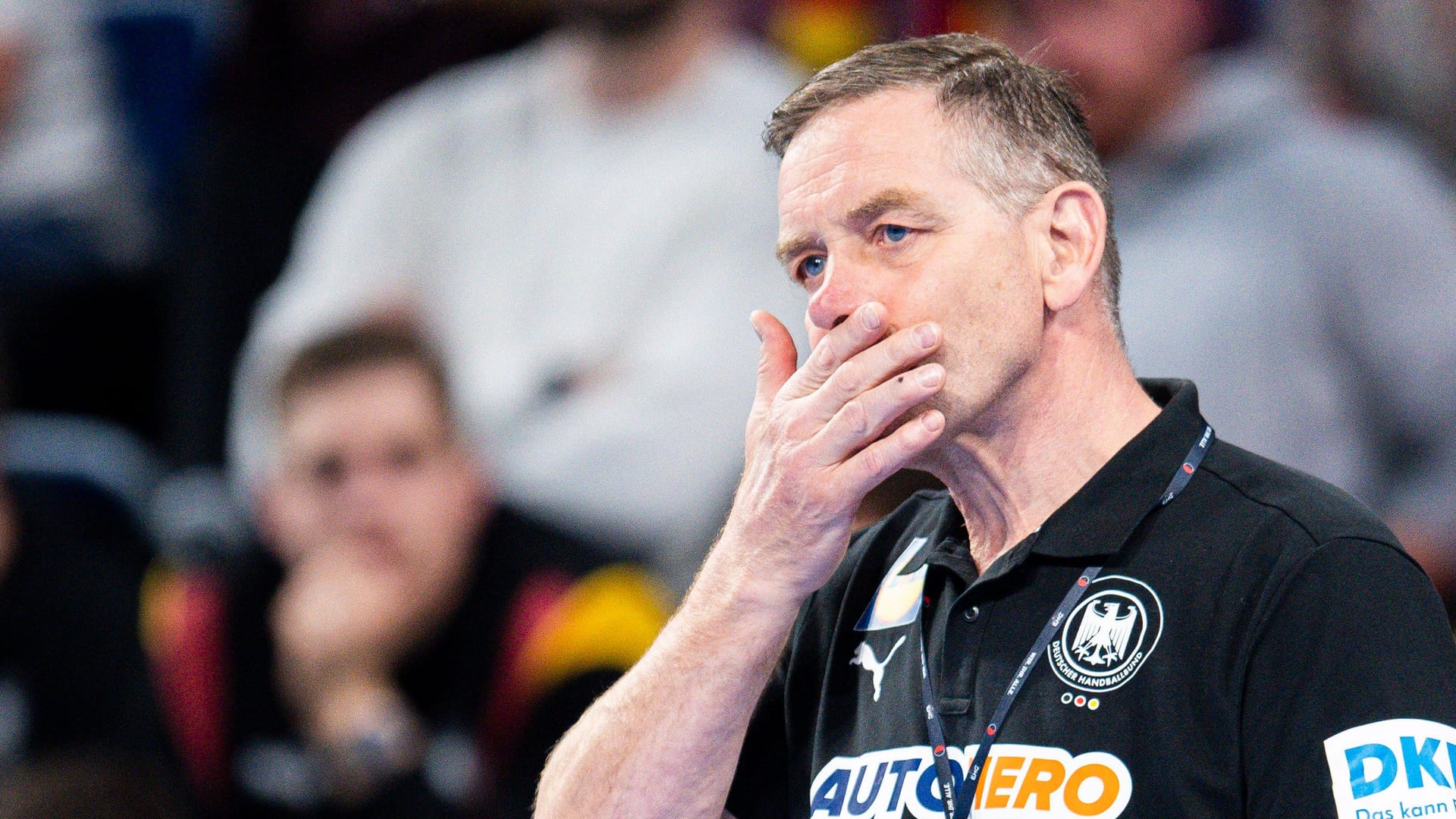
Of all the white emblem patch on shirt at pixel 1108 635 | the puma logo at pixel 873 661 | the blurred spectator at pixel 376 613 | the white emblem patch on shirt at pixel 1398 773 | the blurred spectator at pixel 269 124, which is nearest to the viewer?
the white emblem patch on shirt at pixel 1398 773

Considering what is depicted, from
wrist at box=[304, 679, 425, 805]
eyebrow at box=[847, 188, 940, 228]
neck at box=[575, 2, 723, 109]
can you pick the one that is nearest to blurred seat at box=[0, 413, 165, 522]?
wrist at box=[304, 679, 425, 805]

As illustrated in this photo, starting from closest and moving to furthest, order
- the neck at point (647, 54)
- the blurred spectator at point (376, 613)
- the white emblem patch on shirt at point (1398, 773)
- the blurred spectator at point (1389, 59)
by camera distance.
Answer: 1. the white emblem patch on shirt at point (1398, 773)
2. the blurred spectator at point (1389, 59)
3. the blurred spectator at point (376, 613)
4. the neck at point (647, 54)

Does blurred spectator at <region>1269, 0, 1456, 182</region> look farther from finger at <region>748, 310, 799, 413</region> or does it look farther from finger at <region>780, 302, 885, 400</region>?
finger at <region>780, 302, 885, 400</region>

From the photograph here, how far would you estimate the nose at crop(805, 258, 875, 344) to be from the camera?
1.63 m

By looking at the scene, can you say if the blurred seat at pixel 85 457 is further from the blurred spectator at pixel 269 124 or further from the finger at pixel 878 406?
the finger at pixel 878 406

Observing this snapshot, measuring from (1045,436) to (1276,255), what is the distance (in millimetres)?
2173

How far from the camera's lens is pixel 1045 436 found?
1.66 m

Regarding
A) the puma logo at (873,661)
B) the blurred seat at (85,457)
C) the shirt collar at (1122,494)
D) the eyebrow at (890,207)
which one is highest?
the blurred seat at (85,457)

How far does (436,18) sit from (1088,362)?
4.22 meters

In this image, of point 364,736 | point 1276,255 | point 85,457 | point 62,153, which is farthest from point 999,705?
point 62,153

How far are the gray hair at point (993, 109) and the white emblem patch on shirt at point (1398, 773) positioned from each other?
1.82 ft

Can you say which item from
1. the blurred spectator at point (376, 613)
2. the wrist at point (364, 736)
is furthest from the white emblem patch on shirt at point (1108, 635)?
the wrist at point (364, 736)

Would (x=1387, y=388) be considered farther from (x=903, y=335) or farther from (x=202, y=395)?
(x=202, y=395)

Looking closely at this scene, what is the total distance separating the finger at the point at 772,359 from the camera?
1756 mm
